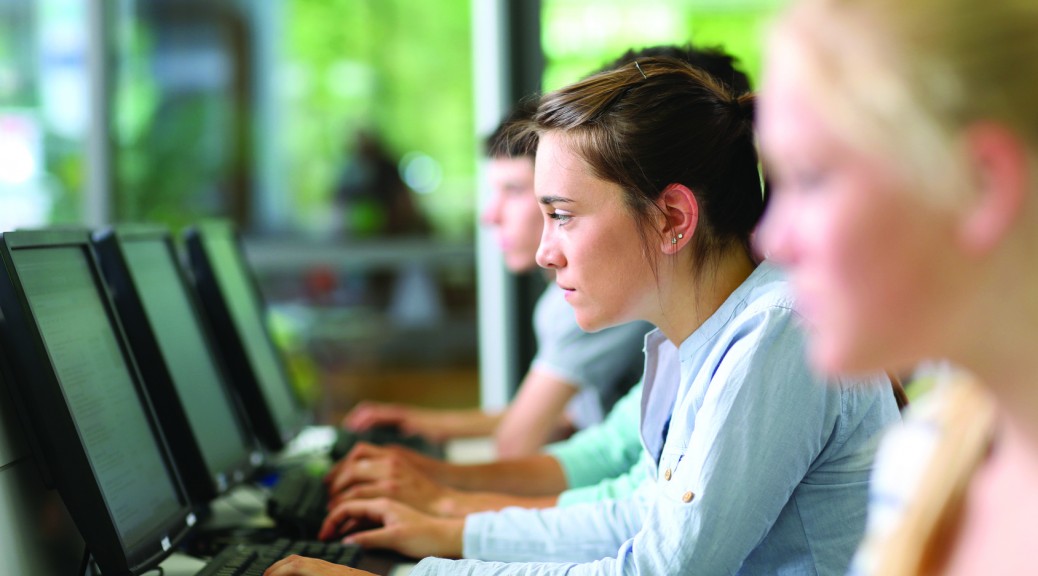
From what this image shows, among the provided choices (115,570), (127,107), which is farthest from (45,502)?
(127,107)

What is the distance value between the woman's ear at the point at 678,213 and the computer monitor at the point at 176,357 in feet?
2.37

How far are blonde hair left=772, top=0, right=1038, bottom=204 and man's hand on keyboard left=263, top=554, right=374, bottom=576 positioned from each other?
81 cm

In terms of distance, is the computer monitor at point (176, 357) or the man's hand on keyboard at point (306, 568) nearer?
the man's hand on keyboard at point (306, 568)

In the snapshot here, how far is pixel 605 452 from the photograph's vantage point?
1.82 metres

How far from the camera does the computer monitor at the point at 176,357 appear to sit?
4.61 feet

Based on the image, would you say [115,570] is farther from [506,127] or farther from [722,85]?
[722,85]

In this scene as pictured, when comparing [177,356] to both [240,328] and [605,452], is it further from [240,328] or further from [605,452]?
[605,452]

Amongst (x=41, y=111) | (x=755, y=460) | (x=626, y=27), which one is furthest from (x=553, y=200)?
(x=41, y=111)

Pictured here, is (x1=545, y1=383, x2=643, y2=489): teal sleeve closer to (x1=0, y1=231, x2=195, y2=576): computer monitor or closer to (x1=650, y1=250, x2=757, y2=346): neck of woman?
(x1=650, y1=250, x2=757, y2=346): neck of woman

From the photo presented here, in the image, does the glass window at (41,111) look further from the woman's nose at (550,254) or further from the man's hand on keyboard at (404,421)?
the woman's nose at (550,254)

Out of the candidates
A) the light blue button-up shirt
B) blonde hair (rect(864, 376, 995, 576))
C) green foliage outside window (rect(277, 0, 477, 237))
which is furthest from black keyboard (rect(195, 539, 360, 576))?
green foliage outside window (rect(277, 0, 477, 237))

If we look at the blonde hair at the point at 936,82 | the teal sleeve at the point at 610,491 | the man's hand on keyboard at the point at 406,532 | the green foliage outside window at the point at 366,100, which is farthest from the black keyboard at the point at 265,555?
the green foliage outside window at the point at 366,100

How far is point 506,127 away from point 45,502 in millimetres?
791

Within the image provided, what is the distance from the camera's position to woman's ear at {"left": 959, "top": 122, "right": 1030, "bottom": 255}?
570 millimetres
